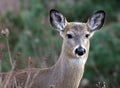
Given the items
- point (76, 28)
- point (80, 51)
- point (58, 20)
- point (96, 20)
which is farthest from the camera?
point (96, 20)

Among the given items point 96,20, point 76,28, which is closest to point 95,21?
point 96,20

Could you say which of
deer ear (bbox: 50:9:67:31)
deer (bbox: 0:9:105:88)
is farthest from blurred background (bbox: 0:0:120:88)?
deer (bbox: 0:9:105:88)

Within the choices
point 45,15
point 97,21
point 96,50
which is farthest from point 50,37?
point 97,21

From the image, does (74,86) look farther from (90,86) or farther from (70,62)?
(90,86)

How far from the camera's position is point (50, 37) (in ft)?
45.3

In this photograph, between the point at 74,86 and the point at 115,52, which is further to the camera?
the point at 115,52

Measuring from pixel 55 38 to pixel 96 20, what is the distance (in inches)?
160

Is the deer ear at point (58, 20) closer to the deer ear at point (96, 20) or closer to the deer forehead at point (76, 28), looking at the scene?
the deer forehead at point (76, 28)

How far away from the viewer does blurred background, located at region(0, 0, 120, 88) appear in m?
12.4

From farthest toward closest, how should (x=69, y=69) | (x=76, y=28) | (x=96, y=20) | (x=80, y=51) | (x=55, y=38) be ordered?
1. (x=55, y=38)
2. (x=96, y=20)
3. (x=76, y=28)
4. (x=69, y=69)
5. (x=80, y=51)

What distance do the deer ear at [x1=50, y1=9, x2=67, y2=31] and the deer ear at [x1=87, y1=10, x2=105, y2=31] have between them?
0.35 m

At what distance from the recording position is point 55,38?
1355cm

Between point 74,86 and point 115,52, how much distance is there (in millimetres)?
4488

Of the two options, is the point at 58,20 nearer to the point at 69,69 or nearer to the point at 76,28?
the point at 76,28
